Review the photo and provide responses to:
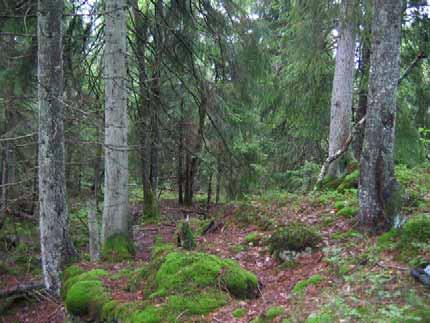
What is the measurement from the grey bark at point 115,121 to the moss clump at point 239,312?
3.61m

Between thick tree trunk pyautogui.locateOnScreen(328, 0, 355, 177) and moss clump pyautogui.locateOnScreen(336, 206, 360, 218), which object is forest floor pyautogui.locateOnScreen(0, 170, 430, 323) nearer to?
moss clump pyautogui.locateOnScreen(336, 206, 360, 218)

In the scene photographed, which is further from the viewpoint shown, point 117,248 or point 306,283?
point 117,248

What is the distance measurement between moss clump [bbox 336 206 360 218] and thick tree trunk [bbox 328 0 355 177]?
2389 mm

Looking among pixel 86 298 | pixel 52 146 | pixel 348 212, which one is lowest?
pixel 86 298

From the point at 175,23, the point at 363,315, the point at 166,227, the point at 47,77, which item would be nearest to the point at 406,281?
the point at 363,315

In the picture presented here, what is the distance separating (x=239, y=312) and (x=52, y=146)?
408 cm

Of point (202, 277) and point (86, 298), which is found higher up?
point (202, 277)

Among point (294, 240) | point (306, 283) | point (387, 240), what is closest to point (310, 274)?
point (306, 283)

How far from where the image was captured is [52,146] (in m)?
6.33

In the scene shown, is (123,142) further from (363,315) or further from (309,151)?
(309,151)

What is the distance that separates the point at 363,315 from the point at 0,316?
716cm

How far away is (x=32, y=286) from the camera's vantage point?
754 centimetres

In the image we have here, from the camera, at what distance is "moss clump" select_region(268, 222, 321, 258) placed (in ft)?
17.9

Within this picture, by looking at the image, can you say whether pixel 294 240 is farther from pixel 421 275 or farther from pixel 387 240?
pixel 421 275
